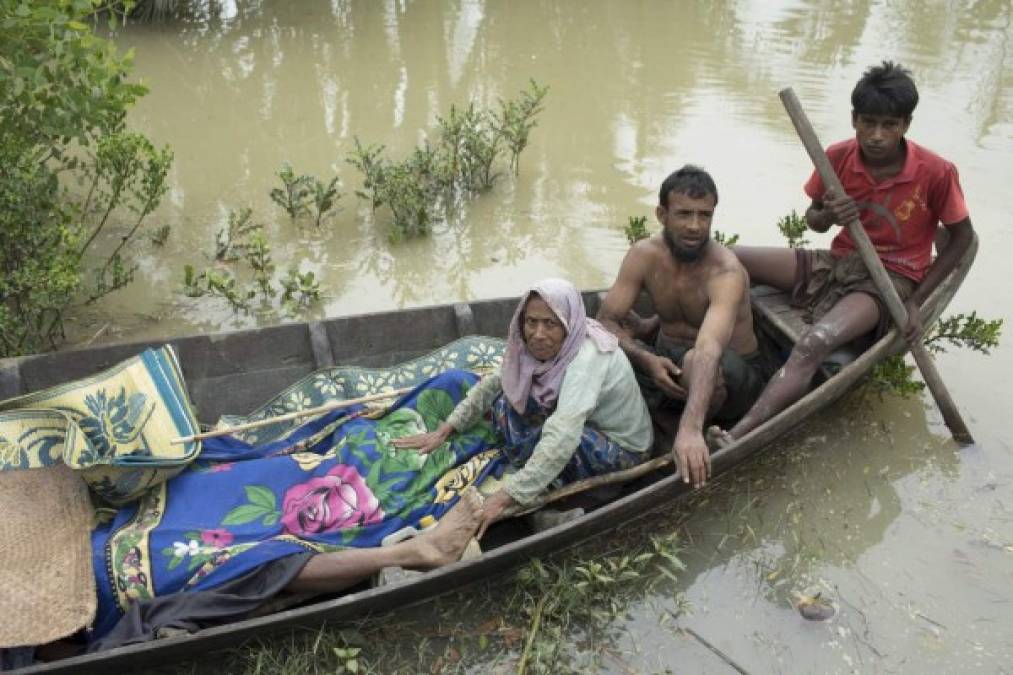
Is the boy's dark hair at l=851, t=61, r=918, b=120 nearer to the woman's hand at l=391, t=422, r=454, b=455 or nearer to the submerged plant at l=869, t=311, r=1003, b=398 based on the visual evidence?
the submerged plant at l=869, t=311, r=1003, b=398

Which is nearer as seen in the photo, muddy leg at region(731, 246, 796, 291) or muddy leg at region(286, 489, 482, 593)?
muddy leg at region(286, 489, 482, 593)

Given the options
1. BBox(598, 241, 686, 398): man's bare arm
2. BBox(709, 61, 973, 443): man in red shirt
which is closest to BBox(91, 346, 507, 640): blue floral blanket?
BBox(598, 241, 686, 398): man's bare arm

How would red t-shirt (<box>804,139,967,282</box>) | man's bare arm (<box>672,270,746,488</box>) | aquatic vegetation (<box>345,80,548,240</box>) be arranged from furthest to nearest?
1. aquatic vegetation (<box>345,80,548,240</box>)
2. red t-shirt (<box>804,139,967,282</box>)
3. man's bare arm (<box>672,270,746,488</box>)

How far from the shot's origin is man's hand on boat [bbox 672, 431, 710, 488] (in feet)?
11.3

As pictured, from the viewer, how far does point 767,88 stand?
355 inches

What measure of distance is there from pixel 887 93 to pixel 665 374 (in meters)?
1.54

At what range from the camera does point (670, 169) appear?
739 centimetres

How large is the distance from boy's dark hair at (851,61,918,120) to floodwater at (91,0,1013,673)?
152cm

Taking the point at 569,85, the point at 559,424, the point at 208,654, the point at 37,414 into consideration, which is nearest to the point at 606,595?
the point at 559,424

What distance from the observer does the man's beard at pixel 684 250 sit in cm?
382

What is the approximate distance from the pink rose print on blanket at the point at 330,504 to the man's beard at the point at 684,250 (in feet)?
5.34

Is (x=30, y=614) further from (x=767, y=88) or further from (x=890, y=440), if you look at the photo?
(x=767, y=88)

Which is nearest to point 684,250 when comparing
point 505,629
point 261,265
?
point 505,629

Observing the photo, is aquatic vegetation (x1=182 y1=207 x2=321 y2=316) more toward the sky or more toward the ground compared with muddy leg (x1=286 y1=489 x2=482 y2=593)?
more toward the ground
